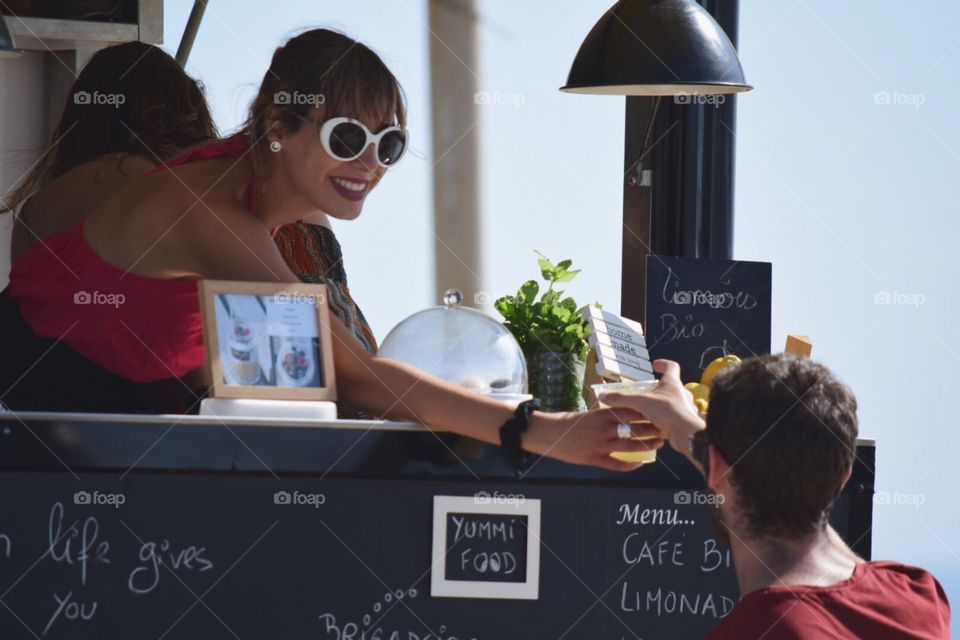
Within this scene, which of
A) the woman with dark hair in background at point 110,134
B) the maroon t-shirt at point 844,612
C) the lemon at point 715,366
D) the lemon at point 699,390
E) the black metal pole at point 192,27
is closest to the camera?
the maroon t-shirt at point 844,612

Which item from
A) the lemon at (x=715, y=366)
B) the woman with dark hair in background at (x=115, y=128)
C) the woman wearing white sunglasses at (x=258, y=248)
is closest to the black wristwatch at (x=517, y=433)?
the woman wearing white sunglasses at (x=258, y=248)

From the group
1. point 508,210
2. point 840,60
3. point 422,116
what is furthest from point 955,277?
point 422,116

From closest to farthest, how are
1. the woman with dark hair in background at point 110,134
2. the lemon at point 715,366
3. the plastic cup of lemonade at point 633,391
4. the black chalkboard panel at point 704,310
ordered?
1. the plastic cup of lemonade at point 633,391
2. the lemon at point 715,366
3. the black chalkboard panel at point 704,310
4. the woman with dark hair in background at point 110,134

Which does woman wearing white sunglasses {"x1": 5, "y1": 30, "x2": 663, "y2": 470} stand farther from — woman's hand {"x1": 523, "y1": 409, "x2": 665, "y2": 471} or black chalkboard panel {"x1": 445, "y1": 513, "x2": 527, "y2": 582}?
black chalkboard panel {"x1": 445, "y1": 513, "x2": 527, "y2": 582}

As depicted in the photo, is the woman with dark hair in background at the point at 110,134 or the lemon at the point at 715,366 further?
the woman with dark hair in background at the point at 110,134

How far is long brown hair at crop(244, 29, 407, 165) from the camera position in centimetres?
267

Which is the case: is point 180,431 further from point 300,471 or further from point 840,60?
point 840,60

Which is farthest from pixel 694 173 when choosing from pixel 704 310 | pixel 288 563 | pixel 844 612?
pixel 844 612

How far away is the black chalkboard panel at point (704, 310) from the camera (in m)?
2.96

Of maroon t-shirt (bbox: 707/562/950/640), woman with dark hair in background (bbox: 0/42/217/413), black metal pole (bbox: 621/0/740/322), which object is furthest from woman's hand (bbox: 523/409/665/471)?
black metal pole (bbox: 621/0/740/322)

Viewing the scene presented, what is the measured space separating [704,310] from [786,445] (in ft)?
3.93

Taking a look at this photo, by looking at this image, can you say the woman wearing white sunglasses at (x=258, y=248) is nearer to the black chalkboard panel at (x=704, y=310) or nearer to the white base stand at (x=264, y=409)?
the white base stand at (x=264, y=409)

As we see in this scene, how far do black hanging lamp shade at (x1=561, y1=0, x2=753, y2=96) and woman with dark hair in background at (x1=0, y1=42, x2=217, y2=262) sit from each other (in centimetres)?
117

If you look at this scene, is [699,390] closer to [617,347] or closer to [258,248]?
[617,347]
